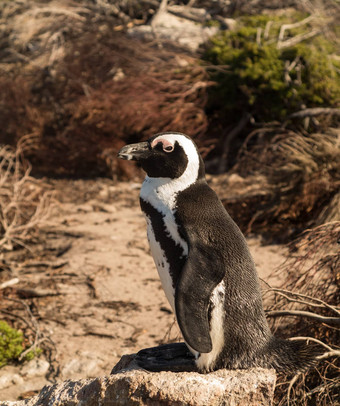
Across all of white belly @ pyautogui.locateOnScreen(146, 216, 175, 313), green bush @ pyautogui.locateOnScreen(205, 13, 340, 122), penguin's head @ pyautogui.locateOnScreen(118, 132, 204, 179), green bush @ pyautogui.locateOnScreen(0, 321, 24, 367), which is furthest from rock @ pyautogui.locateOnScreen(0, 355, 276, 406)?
green bush @ pyautogui.locateOnScreen(205, 13, 340, 122)

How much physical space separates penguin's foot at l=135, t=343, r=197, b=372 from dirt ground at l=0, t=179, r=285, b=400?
1.89ft

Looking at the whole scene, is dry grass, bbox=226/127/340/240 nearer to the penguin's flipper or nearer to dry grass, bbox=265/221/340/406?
dry grass, bbox=265/221/340/406

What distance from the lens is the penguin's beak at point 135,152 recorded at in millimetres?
2389

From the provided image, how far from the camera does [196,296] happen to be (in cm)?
221

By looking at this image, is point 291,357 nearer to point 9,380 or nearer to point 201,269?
point 201,269

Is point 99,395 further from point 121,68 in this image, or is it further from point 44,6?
point 44,6

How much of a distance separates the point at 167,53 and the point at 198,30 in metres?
1.17

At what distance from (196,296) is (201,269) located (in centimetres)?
10

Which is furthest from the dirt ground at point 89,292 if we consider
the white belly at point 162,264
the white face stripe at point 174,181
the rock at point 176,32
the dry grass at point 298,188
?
the rock at point 176,32

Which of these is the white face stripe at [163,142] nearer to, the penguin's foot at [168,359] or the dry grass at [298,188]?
the penguin's foot at [168,359]

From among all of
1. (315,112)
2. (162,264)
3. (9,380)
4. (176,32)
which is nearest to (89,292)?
(9,380)

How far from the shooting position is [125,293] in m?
4.97

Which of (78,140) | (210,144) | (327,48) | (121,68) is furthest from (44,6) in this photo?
(327,48)

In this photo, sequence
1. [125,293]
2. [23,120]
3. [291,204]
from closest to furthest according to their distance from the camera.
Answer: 1. [125,293]
2. [291,204]
3. [23,120]
